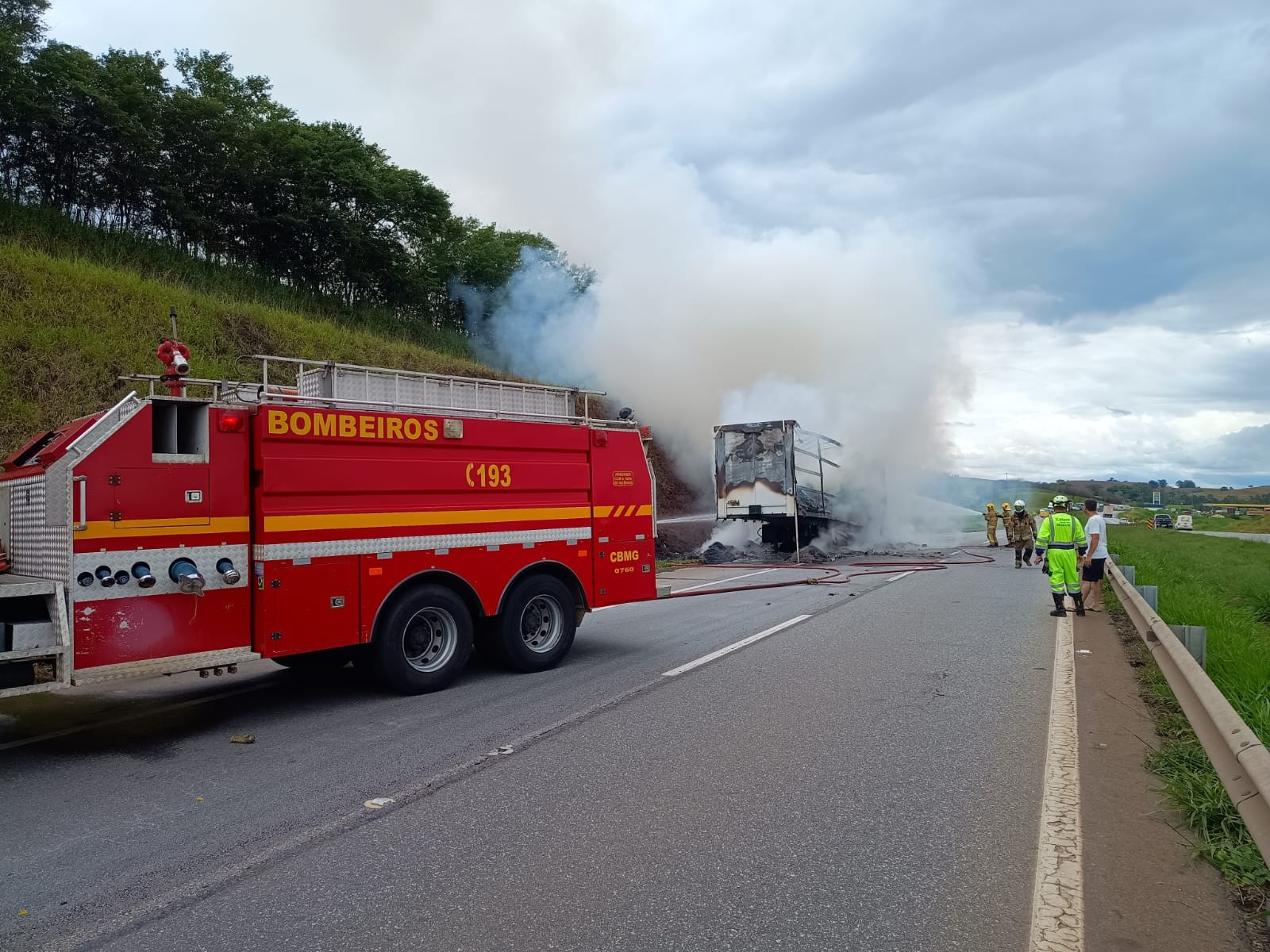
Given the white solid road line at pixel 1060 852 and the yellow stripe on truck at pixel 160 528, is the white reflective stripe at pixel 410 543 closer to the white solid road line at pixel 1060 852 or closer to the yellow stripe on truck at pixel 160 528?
the yellow stripe on truck at pixel 160 528

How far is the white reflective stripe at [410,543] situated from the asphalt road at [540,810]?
1204 mm

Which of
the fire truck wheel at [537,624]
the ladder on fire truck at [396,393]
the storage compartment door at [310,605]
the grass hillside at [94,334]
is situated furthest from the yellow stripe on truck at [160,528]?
the grass hillside at [94,334]

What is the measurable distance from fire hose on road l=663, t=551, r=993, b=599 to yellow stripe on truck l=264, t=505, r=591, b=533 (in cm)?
582

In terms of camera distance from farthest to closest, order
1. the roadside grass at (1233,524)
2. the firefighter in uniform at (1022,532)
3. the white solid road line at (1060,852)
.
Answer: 1. the roadside grass at (1233,524)
2. the firefighter in uniform at (1022,532)
3. the white solid road line at (1060,852)

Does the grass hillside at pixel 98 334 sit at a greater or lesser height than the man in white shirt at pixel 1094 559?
greater

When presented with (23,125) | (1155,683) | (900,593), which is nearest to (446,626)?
(1155,683)

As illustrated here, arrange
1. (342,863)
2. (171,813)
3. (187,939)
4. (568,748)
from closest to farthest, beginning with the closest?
(187,939), (342,863), (171,813), (568,748)

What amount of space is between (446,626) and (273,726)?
1588mm

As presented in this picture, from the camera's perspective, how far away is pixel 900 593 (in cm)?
1357

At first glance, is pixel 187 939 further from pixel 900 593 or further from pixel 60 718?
pixel 900 593

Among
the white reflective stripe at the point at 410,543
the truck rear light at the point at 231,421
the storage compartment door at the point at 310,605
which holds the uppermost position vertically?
the truck rear light at the point at 231,421

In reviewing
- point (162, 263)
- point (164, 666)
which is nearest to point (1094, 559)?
point (164, 666)

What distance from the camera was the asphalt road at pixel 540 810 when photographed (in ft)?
10.4

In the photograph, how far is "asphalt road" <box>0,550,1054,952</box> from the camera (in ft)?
10.4
